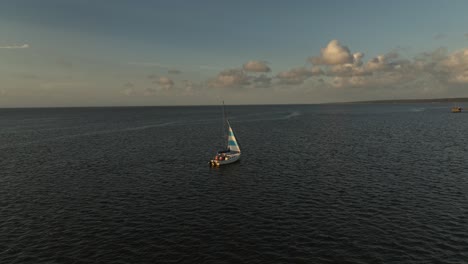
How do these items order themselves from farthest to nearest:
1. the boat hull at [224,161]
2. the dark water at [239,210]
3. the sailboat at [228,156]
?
the sailboat at [228,156] → the boat hull at [224,161] → the dark water at [239,210]

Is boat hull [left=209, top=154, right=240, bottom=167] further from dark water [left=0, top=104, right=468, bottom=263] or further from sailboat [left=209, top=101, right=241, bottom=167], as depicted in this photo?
dark water [left=0, top=104, right=468, bottom=263]

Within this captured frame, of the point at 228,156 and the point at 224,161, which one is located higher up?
the point at 228,156

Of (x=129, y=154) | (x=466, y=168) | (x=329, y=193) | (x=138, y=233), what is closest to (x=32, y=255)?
(x=138, y=233)

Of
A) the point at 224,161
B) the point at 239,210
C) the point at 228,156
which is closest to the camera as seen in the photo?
the point at 239,210

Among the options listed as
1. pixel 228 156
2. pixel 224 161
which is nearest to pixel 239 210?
pixel 224 161

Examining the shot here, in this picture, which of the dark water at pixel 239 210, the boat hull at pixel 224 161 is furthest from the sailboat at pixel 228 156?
the dark water at pixel 239 210

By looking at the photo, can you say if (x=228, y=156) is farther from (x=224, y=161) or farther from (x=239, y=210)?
(x=239, y=210)

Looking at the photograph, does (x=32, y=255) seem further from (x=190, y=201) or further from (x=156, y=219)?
(x=190, y=201)

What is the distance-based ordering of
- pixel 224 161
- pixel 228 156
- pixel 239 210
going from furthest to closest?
pixel 228 156 → pixel 224 161 → pixel 239 210

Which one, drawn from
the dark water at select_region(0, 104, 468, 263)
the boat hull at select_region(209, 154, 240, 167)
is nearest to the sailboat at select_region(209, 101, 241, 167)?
the boat hull at select_region(209, 154, 240, 167)

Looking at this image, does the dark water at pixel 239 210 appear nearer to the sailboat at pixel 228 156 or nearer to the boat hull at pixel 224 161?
the boat hull at pixel 224 161

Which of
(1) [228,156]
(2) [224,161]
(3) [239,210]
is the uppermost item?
(1) [228,156]
